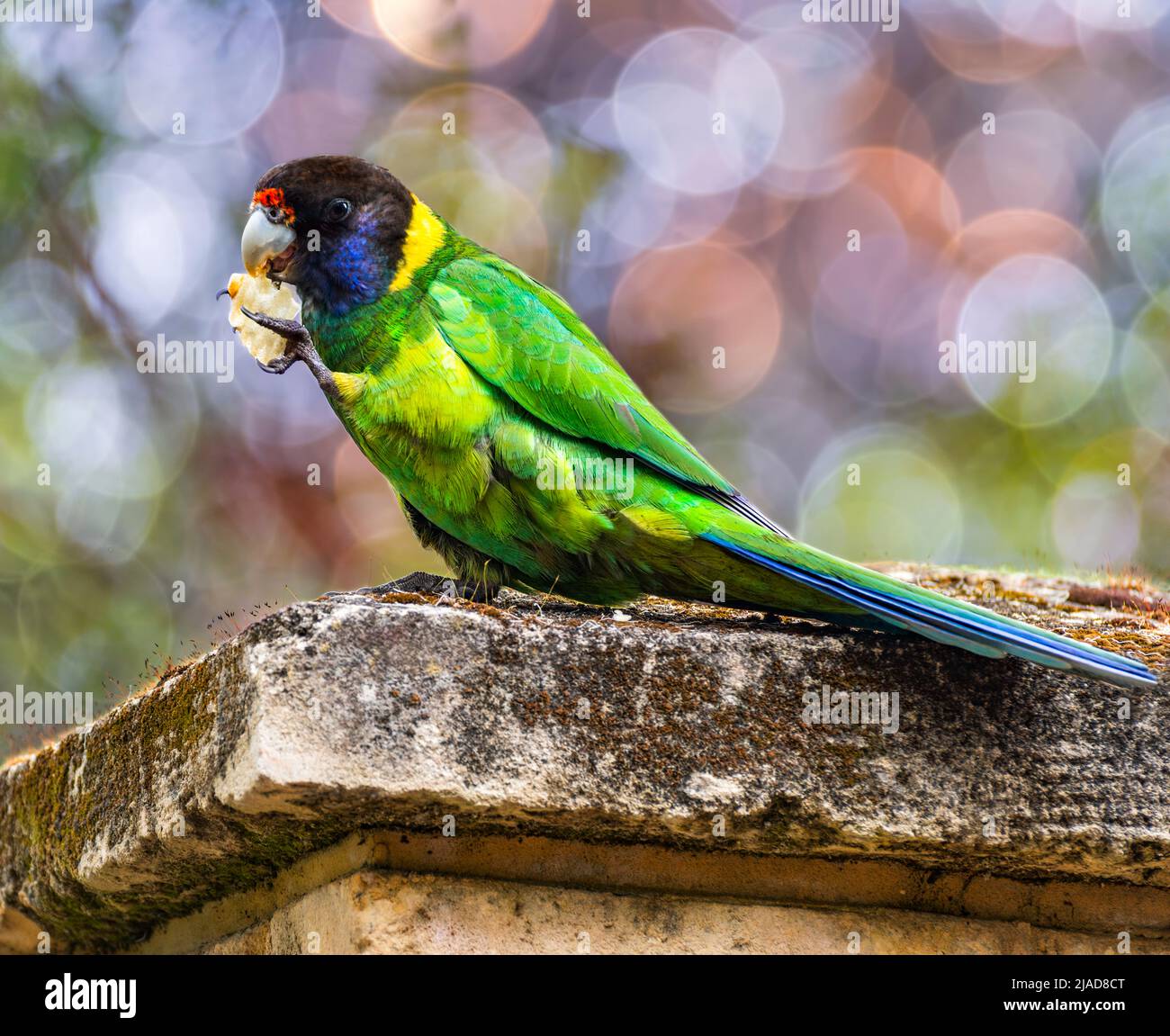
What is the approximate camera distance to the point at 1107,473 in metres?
9.98

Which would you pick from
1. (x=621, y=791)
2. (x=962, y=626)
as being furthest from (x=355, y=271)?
(x=962, y=626)

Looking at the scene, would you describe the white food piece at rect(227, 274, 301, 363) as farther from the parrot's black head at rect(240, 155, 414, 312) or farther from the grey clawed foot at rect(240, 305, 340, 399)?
Answer: the grey clawed foot at rect(240, 305, 340, 399)

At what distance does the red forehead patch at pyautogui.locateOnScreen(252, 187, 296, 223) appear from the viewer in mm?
3906

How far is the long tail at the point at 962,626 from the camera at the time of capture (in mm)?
2518

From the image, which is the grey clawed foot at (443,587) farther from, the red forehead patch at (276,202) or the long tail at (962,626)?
the red forehead patch at (276,202)

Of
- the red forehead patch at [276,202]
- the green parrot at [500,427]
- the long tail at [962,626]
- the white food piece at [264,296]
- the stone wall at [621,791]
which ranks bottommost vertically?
the stone wall at [621,791]

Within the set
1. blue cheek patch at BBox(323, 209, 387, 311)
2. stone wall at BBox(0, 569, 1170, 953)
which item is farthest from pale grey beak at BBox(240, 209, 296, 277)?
stone wall at BBox(0, 569, 1170, 953)

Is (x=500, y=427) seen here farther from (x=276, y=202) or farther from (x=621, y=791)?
(x=621, y=791)

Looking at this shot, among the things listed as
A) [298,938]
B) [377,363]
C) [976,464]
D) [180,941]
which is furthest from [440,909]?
[976,464]

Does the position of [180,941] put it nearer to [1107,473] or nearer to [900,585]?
[900,585]

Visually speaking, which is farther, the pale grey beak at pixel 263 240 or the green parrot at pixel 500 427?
the pale grey beak at pixel 263 240

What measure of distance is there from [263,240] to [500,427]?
1.14 m

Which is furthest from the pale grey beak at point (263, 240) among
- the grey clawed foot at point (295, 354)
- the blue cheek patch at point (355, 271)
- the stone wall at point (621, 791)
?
the stone wall at point (621, 791)

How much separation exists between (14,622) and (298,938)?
325 inches
